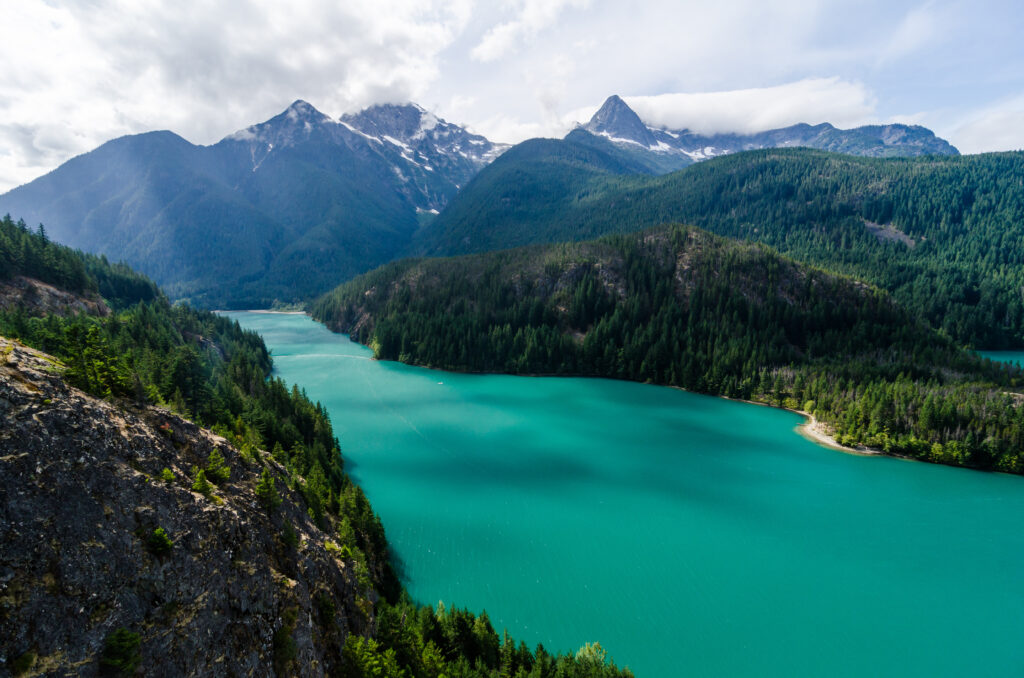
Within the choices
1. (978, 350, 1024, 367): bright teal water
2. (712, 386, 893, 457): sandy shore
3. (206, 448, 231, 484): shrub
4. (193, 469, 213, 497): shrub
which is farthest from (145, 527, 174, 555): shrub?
(978, 350, 1024, 367): bright teal water

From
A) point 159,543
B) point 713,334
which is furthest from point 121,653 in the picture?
point 713,334

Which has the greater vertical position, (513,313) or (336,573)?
(513,313)

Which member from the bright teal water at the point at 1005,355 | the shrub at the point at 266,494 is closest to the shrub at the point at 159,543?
the shrub at the point at 266,494

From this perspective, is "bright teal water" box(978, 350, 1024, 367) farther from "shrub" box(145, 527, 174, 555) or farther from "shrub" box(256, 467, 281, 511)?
"shrub" box(145, 527, 174, 555)

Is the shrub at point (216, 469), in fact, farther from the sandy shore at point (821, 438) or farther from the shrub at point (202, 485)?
the sandy shore at point (821, 438)

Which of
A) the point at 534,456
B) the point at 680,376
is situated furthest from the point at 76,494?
the point at 680,376

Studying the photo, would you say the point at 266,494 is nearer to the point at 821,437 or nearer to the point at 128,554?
the point at 128,554

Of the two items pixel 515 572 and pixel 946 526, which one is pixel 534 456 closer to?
pixel 515 572
